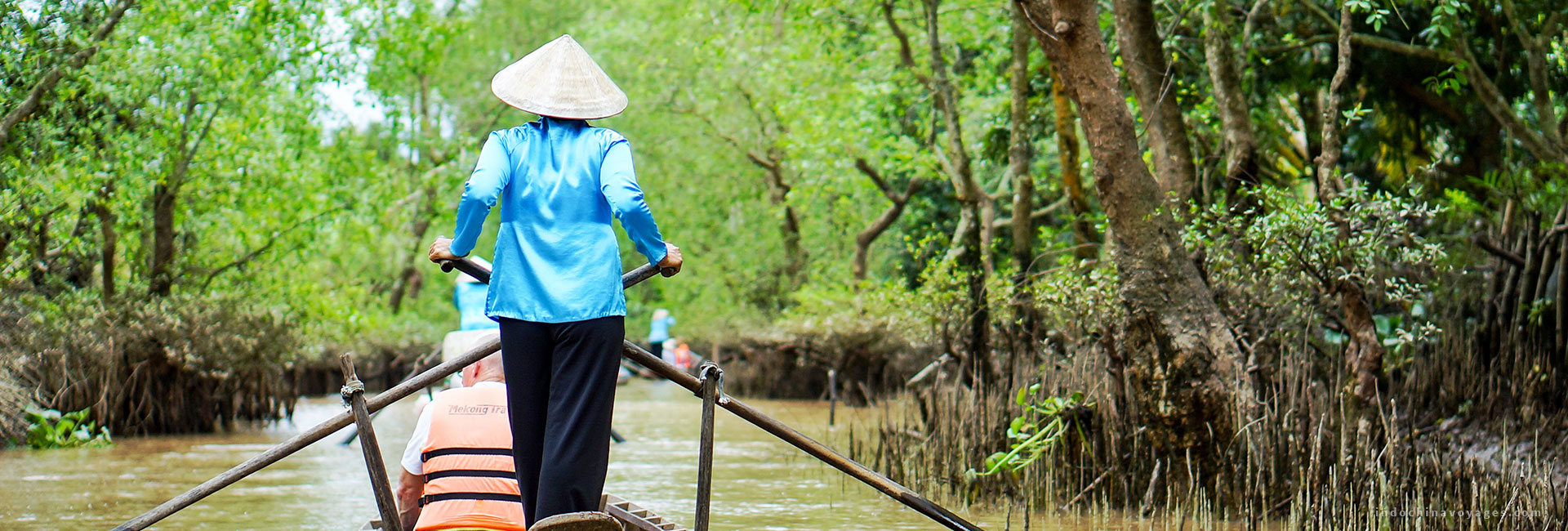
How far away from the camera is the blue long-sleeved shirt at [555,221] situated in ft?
13.4

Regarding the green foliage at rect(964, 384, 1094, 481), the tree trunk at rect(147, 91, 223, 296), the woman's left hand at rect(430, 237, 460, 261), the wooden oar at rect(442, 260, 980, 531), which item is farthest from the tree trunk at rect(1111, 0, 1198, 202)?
the tree trunk at rect(147, 91, 223, 296)

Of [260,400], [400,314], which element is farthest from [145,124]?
[400,314]

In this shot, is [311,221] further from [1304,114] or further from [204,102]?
[1304,114]

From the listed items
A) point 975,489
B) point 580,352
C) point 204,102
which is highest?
point 204,102

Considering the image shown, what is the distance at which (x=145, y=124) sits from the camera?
12.9 m

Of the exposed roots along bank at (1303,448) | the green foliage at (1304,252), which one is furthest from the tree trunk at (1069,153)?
the green foliage at (1304,252)

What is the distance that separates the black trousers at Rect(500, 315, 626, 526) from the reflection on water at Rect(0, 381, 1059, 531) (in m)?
3.79

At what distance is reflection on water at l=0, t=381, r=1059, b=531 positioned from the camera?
805 cm

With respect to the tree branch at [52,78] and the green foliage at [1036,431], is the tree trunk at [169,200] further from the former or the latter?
the green foliage at [1036,431]

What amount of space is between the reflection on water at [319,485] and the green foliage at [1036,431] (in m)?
0.33

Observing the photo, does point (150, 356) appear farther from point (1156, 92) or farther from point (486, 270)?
point (486, 270)

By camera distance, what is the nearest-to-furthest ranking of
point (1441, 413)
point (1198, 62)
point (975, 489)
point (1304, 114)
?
point (975, 489), point (1441, 413), point (1198, 62), point (1304, 114)

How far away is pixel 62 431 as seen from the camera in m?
12.2

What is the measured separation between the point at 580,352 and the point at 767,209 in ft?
91.5
